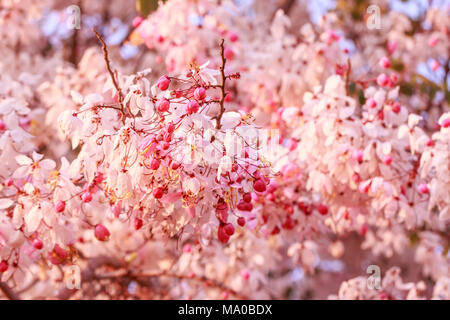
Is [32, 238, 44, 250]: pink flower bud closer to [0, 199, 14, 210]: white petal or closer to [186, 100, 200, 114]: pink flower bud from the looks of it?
[0, 199, 14, 210]: white petal

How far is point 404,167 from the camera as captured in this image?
286cm

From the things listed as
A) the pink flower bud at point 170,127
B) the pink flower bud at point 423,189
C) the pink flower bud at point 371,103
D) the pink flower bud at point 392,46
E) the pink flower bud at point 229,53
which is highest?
the pink flower bud at point 392,46

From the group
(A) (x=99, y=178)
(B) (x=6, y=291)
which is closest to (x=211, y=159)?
(A) (x=99, y=178)

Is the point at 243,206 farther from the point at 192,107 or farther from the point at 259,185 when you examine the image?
the point at 192,107

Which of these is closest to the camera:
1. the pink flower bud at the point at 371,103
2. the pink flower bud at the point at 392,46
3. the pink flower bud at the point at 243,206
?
the pink flower bud at the point at 243,206

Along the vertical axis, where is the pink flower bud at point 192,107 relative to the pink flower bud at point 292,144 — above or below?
below

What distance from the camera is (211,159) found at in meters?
1.88

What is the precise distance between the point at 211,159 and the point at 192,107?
203 millimetres

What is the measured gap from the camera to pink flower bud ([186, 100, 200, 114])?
6.28ft

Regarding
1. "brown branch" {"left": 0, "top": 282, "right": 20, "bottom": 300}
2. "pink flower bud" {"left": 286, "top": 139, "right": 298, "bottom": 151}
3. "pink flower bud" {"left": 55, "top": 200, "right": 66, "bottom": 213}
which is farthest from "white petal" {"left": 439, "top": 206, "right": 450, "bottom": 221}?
"brown branch" {"left": 0, "top": 282, "right": 20, "bottom": 300}

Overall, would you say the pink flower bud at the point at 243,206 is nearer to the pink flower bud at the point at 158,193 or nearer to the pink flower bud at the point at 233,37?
the pink flower bud at the point at 158,193

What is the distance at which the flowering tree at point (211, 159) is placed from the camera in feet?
6.53

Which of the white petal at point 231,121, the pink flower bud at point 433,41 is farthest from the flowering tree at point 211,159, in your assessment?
the pink flower bud at point 433,41
